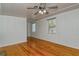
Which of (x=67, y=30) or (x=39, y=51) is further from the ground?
(x=67, y=30)

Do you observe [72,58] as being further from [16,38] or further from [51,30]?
[51,30]

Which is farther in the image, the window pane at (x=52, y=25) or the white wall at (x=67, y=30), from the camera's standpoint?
the window pane at (x=52, y=25)

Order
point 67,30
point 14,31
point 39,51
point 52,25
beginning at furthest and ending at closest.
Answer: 1. point 52,25
2. point 14,31
3. point 67,30
4. point 39,51

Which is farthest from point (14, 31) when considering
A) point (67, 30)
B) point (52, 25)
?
point (67, 30)

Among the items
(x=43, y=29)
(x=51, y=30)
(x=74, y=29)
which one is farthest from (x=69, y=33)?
(x=43, y=29)

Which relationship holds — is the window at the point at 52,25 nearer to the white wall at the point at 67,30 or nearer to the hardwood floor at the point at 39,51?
the white wall at the point at 67,30

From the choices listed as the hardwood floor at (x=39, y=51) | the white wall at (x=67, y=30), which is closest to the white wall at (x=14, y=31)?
the hardwood floor at (x=39, y=51)

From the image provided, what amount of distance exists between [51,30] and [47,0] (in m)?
4.36

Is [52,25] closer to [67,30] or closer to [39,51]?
[67,30]

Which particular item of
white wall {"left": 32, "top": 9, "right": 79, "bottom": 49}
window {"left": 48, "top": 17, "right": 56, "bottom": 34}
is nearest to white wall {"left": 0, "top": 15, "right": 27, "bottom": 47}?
window {"left": 48, "top": 17, "right": 56, "bottom": 34}

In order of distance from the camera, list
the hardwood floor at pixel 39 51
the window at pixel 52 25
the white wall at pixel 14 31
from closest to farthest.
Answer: the hardwood floor at pixel 39 51, the white wall at pixel 14 31, the window at pixel 52 25

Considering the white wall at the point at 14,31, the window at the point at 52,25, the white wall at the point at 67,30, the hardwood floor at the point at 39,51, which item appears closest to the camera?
the hardwood floor at the point at 39,51

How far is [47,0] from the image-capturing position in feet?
2.16

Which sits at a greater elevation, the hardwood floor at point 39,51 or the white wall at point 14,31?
the white wall at point 14,31
